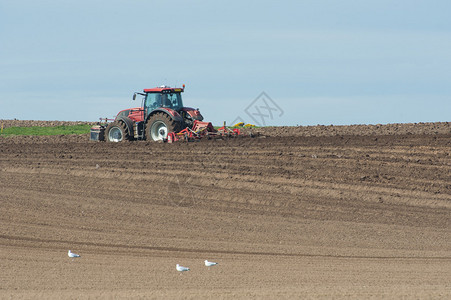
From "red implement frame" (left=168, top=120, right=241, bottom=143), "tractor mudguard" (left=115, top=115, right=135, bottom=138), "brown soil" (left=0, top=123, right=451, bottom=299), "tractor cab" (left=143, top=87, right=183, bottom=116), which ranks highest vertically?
"tractor cab" (left=143, top=87, right=183, bottom=116)

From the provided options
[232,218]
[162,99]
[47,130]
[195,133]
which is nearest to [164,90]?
[162,99]

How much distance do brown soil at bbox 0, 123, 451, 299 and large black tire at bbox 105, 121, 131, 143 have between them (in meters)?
1.11

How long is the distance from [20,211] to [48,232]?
208cm

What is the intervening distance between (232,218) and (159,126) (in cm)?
1058

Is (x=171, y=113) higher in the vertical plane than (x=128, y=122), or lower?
higher

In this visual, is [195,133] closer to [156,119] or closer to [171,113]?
[171,113]

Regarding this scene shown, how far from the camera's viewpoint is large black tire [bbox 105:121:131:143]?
79.3 ft

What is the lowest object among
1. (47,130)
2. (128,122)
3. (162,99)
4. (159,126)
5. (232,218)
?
(232,218)

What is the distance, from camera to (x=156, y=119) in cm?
2311

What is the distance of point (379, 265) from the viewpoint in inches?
379

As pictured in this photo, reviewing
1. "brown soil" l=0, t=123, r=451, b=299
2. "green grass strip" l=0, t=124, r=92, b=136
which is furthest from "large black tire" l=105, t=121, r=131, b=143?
"green grass strip" l=0, t=124, r=92, b=136

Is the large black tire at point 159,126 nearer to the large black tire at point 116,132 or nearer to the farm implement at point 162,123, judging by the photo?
the farm implement at point 162,123

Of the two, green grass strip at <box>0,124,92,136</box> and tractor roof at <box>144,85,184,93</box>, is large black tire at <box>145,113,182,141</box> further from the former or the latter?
green grass strip at <box>0,124,92,136</box>

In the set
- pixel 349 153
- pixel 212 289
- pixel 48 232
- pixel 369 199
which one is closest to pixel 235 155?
pixel 349 153
